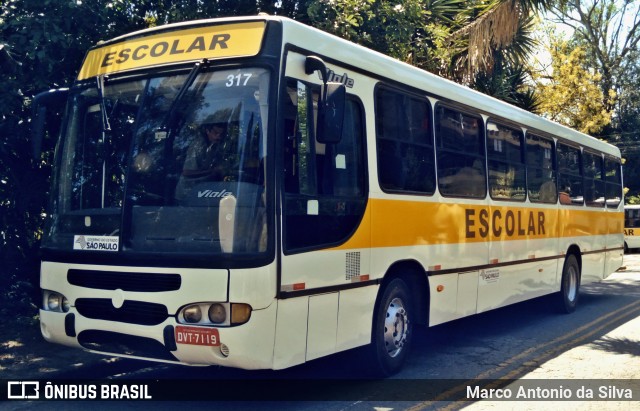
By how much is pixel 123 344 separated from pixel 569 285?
859 cm

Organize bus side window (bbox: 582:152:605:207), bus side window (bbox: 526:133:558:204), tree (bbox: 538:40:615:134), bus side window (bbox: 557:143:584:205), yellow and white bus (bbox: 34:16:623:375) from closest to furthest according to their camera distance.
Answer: yellow and white bus (bbox: 34:16:623:375) < bus side window (bbox: 526:133:558:204) < bus side window (bbox: 557:143:584:205) < bus side window (bbox: 582:152:605:207) < tree (bbox: 538:40:615:134)

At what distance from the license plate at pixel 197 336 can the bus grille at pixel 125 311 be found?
0.21 meters

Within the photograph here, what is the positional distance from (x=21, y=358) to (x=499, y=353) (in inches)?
214

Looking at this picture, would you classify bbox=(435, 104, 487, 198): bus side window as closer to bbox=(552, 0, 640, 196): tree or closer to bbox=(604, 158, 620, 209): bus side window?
bbox=(604, 158, 620, 209): bus side window

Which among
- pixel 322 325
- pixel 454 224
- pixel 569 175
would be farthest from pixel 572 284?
pixel 322 325

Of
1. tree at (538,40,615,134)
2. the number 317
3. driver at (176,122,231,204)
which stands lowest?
driver at (176,122,231,204)

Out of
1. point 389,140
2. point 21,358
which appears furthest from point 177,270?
point 21,358

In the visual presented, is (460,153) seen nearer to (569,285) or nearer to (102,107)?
(102,107)

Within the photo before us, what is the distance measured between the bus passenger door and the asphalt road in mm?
666

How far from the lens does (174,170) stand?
5863 mm

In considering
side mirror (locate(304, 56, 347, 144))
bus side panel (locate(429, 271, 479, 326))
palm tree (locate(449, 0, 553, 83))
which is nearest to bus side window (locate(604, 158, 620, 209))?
palm tree (locate(449, 0, 553, 83))

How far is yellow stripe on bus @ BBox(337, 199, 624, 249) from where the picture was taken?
22.9 ft

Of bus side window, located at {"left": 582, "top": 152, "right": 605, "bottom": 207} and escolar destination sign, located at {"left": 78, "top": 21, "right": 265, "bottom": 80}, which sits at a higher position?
escolar destination sign, located at {"left": 78, "top": 21, "right": 265, "bottom": 80}

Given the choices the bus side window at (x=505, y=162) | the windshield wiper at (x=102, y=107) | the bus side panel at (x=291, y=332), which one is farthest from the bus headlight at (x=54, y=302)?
the bus side window at (x=505, y=162)
